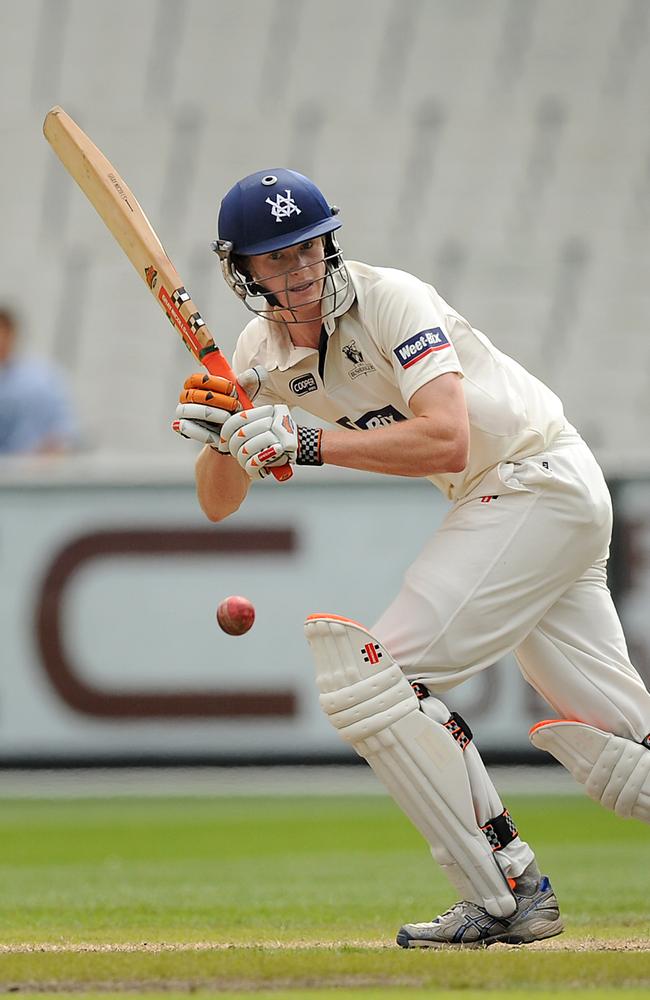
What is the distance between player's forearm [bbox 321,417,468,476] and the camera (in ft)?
11.7

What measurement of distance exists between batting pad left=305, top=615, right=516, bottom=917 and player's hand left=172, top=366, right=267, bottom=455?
48 centimetres

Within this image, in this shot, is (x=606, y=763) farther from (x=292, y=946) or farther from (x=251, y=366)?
(x=251, y=366)

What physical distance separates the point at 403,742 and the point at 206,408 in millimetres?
847

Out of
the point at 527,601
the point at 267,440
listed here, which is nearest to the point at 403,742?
the point at 527,601

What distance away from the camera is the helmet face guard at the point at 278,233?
3.70 metres

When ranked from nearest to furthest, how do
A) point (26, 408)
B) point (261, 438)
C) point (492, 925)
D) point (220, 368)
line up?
point (261, 438)
point (492, 925)
point (220, 368)
point (26, 408)

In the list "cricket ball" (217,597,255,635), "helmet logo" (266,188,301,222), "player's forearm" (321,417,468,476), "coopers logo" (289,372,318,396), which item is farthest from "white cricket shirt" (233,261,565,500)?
"cricket ball" (217,597,255,635)

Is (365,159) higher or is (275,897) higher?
(365,159)

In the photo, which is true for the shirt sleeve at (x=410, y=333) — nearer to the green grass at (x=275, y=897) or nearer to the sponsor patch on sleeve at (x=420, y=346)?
the sponsor patch on sleeve at (x=420, y=346)

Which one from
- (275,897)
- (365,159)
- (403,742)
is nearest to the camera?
(403,742)

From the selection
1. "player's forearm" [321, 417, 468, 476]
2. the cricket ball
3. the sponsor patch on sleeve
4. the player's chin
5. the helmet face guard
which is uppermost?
the helmet face guard

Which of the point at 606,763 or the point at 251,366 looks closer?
the point at 606,763

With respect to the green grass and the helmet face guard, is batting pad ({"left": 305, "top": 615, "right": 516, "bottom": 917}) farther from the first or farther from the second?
the helmet face guard

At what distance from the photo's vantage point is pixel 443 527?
12.7 feet
